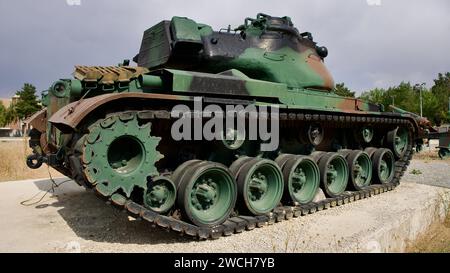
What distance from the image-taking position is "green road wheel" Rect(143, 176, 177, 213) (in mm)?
5363

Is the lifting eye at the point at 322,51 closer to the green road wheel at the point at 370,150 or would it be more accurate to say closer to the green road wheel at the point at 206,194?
the green road wheel at the point at 370,150

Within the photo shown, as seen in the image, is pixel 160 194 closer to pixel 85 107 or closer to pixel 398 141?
pixel 85 107

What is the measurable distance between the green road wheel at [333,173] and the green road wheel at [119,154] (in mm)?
3883

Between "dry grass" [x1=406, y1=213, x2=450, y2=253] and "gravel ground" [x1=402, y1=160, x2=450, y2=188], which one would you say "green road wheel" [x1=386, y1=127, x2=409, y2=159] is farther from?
"dry grass" [x1=406, y1=213, x2=450, y2=253]

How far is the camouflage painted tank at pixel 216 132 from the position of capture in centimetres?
512

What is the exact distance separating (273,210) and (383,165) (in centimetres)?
444

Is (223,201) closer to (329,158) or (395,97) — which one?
(329,158)

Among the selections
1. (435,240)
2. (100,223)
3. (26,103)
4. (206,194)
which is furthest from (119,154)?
(26,103)

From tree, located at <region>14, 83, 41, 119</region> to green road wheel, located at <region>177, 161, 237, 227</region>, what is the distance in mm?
43585

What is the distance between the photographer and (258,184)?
6723 millimetres

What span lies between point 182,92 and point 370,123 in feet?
17.1

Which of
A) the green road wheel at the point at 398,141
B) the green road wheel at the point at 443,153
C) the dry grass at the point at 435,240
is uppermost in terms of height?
the green road wheel at the point at 398,141

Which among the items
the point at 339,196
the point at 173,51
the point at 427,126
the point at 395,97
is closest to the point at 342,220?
the point at 339,196

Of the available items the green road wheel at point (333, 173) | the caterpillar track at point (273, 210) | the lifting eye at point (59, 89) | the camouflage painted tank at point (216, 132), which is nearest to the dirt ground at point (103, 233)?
the caterpillar track at point (273, 210)
